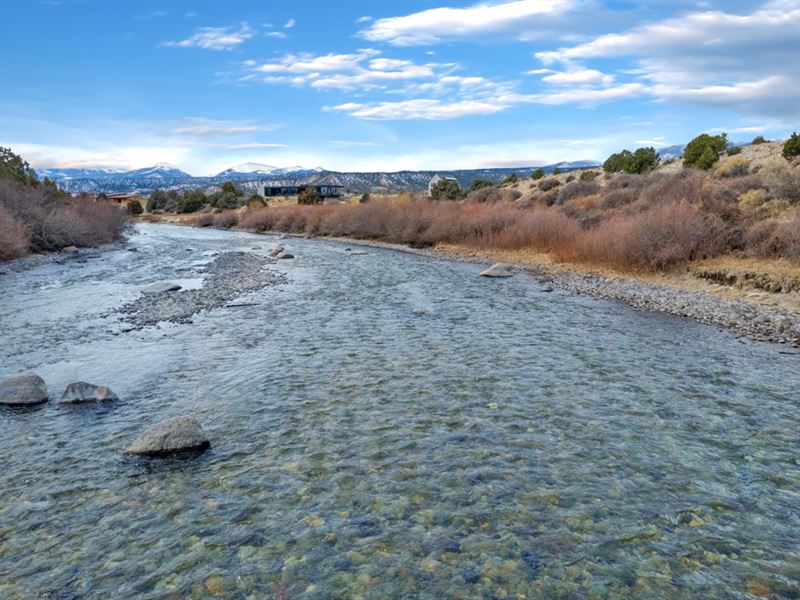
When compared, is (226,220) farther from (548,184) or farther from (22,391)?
(22,391)

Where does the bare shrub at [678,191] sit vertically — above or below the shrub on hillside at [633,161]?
below

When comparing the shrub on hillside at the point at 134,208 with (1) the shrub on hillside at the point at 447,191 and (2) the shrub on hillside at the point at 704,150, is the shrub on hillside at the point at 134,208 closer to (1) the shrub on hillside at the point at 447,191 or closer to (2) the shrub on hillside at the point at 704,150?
(1) the shrub on hillside at the point at 447,191

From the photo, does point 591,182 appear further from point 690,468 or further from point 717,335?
point 690,468

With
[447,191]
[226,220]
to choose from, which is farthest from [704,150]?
[226,220]

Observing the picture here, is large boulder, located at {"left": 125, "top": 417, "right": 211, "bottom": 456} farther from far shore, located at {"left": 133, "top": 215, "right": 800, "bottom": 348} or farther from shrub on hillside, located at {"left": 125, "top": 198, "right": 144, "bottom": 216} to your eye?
shrub on hillside, located at {"left": 125, "top": 198, "right": 144, "bottom": 216}

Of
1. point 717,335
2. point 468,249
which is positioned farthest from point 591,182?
point 717,335

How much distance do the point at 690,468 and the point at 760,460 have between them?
1.07m

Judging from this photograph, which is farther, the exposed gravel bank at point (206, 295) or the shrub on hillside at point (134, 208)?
the shrub on hillside at point (134, 208)

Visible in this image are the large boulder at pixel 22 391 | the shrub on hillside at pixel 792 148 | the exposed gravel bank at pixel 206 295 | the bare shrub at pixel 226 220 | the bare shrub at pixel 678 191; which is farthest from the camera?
the bare shrub at pixel 226 220

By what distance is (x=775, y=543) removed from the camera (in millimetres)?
6219

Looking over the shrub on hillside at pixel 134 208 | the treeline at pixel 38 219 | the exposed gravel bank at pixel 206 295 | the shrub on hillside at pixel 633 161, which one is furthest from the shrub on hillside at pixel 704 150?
the shrub on hillside at pixel 134 208

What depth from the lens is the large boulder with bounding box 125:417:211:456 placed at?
8367mm

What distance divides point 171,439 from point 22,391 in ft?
12.9

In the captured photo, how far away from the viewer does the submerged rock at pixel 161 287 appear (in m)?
23.5
